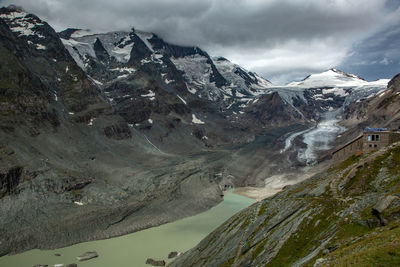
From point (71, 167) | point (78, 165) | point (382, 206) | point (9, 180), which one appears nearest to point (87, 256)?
point (9, 180)

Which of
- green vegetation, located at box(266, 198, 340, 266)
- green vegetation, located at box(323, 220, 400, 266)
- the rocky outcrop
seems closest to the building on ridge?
green vegetation, located at box(266, 198, 340, 266)

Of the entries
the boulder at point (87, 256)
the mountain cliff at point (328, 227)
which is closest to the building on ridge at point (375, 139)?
the mountain cliff at point (328, 227)

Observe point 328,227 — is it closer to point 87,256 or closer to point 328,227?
point 328,227

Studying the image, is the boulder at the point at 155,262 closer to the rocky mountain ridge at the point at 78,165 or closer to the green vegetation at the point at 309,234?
the rocky mountain ridge at the point at 78,165

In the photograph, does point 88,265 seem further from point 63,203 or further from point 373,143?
point 373,143

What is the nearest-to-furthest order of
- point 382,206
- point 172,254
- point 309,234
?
point 382,206 → point 309,234 → point 172,254

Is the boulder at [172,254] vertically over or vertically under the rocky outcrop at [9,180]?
under

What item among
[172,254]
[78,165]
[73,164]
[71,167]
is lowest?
[172,254]

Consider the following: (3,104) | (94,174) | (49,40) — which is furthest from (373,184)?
(49,40)
